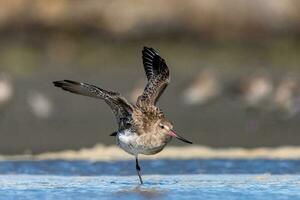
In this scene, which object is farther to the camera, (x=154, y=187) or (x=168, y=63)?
(x=168, y=63)

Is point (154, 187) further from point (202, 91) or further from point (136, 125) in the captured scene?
point (202, 91)

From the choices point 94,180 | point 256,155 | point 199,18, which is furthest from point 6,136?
point 199,18

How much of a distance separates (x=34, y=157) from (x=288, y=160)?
304 cm

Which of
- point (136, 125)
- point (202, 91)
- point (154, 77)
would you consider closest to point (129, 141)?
point (136, 125)

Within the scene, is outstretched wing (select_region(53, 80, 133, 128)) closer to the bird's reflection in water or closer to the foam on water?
the foam on water

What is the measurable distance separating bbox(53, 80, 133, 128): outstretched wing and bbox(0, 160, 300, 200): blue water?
0.67m

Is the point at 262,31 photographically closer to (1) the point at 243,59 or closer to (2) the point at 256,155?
(1) the point at 243,59

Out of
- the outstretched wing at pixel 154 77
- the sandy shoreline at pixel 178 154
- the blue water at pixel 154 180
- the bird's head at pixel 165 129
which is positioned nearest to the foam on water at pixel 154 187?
the blue water at pixel 154 180

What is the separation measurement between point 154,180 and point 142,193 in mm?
1163

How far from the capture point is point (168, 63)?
84.2 ft

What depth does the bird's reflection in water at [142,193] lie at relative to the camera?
36.0 feet

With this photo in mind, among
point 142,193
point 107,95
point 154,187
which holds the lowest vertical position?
point 142,193

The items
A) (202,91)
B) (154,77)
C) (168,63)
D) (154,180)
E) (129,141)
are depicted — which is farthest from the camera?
(168,63)

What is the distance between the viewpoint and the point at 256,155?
47.7 feet
